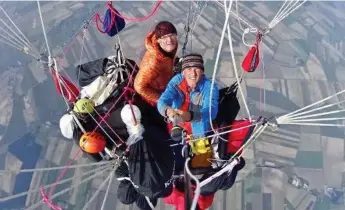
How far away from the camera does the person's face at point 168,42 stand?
4290 mm

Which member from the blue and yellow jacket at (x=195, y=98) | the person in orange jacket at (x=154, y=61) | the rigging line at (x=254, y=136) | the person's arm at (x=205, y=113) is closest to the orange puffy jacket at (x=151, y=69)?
the person in orange jacket at (x=154, y=61)

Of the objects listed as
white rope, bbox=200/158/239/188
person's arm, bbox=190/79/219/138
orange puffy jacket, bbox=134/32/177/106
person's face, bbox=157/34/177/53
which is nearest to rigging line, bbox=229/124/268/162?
white rope, bbox=200/158/239/188

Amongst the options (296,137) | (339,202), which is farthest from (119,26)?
(339,202)

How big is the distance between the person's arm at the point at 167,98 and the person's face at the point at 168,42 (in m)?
0.36

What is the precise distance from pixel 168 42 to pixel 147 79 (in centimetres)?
40

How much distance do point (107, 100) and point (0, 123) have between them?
1584cm

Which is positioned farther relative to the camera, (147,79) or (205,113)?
(147,79)

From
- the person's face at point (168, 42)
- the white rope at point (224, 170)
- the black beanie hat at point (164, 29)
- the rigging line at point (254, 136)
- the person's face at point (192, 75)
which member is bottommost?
the white rope at point (224, 170)

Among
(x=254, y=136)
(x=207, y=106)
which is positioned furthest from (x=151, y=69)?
(x=254, y=136)

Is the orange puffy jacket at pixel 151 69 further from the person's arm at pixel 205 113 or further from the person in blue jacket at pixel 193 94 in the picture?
the person's arm at pixel 205 113

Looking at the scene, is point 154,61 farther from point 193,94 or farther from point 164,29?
point 193,94

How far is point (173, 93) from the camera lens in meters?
4.10

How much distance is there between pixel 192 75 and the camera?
13.2 ft

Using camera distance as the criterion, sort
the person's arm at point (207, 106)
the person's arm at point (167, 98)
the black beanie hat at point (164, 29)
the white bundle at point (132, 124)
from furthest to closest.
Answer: the white bundle at point (132, 124) → the black beanie hat at point (164, 29) → the person's arm at point (207, 106) → the person's arm at point (167, 98)
